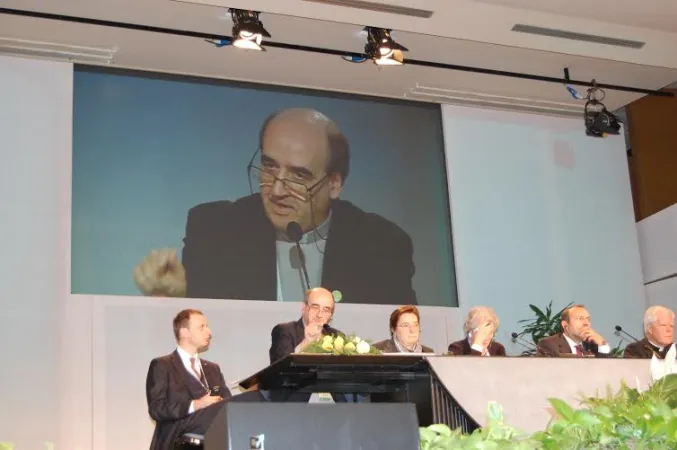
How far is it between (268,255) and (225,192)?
1.92ft

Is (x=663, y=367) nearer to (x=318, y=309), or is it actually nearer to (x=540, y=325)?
(x=318, y=309)

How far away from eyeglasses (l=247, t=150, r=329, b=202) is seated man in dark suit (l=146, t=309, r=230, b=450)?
3.16 metres

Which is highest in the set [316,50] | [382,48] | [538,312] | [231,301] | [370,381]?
[316,50]

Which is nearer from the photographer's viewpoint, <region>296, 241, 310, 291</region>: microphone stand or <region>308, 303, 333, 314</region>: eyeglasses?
<region>308, 303, 333, 314</region>: eyeglasses

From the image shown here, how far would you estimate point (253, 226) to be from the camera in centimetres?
745

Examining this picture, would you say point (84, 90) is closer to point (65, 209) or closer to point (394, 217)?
point (65, 209)

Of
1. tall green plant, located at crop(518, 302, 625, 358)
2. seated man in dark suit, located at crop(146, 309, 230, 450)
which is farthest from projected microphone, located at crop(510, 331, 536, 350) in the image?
seated man in dark suit, located at crop(146, 309, 230, 450)

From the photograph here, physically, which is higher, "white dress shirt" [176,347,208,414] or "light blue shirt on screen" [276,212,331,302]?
"light blue shirt on screen" [276,212,331,302]

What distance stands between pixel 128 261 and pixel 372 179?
2105 millimetres

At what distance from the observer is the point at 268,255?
741 cm

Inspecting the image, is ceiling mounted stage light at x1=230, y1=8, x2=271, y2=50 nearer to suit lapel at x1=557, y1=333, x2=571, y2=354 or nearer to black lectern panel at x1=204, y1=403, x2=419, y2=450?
suit lapel at x1=557, y1=333, x2=571, y2=354

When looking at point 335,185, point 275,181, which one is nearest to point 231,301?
point 275,181

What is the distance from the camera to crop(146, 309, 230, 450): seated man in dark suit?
4.14 meters

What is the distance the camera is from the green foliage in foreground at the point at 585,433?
963 mm
